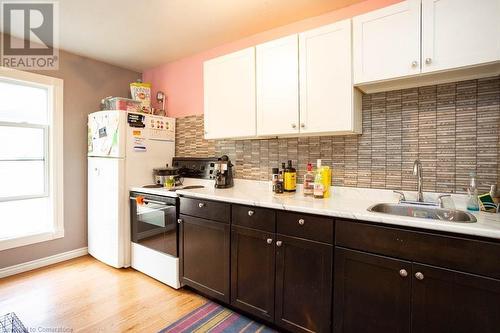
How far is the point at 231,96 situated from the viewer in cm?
232

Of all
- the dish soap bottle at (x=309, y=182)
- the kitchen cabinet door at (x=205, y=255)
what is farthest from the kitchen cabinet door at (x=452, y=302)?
the kitchen cabinet door at (x=205, y=255)

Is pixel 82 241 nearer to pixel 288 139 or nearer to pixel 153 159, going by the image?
pixel 153 159

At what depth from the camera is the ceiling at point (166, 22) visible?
81.0 inches

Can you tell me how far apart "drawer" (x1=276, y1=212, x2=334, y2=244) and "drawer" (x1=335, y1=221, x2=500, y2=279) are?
A: 0.05 meters

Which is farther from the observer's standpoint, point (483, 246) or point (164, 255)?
point (164, 255)

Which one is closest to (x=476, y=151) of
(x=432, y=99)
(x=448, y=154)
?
(x=448, y=154)

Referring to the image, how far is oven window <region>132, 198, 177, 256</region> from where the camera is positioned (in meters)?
2.33

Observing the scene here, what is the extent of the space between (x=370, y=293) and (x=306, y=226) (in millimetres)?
470

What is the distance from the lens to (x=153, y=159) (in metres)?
2.98

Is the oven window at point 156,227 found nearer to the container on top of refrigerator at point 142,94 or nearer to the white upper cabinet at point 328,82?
the container on top of refrigerator at point 142,94

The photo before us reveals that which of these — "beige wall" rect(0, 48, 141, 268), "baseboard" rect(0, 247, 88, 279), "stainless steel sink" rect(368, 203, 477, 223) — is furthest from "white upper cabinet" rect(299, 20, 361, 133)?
"baseboard" rect(0, 247, 88, 279)

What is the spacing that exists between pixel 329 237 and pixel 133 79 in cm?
332

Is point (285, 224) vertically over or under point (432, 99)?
under

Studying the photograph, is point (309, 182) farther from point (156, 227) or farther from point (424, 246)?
point (156, 227)
